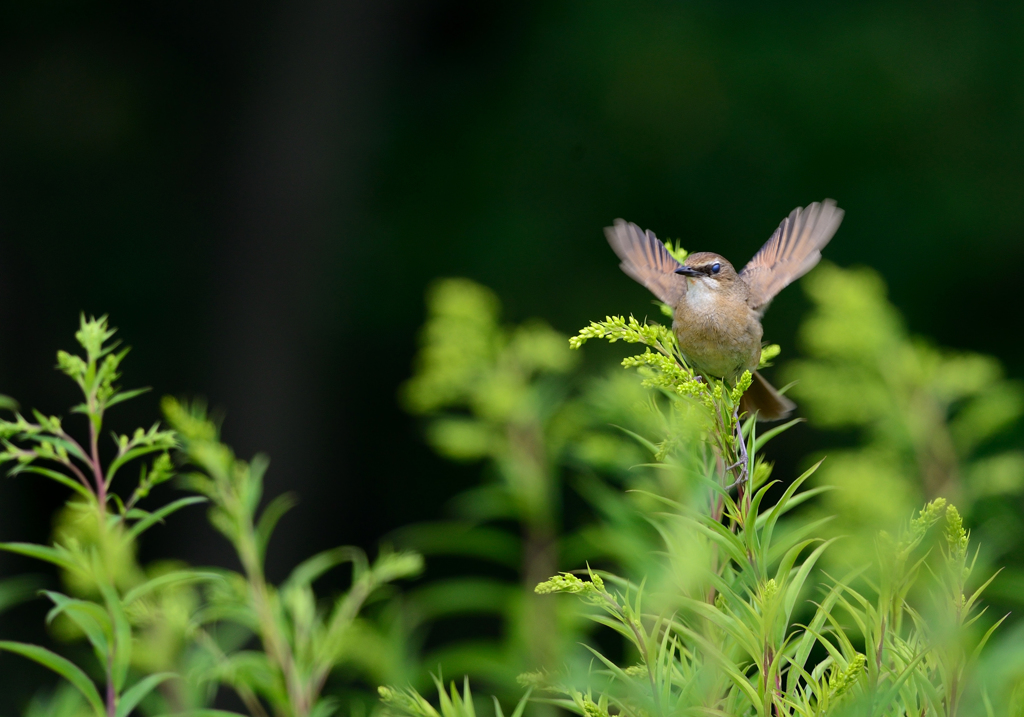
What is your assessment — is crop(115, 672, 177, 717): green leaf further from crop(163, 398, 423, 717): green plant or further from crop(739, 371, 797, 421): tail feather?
crop(739, 371, 797, 421): tail feather

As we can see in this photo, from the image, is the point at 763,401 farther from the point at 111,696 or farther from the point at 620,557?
the point at 111,696

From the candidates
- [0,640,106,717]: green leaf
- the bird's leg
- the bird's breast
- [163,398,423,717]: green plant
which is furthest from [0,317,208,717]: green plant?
the bird's breast

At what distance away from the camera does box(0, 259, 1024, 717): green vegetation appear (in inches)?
28.1

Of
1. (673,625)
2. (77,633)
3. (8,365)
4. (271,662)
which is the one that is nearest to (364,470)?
(8,365)

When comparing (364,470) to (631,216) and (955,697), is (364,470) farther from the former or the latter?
(955,697)

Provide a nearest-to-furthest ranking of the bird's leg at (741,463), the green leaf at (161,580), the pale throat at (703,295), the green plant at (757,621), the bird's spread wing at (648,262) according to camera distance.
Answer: the green plant at (757,621) < the bird's leg at (741,463) < the green leaf at (161,580) < the pale throat at (703,295) < the bird's spread wing at (648,262)

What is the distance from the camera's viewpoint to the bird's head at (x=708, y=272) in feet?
4.58

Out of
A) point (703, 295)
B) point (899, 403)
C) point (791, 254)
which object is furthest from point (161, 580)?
point (899, 403)

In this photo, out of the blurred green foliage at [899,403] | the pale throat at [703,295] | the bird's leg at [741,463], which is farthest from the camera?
the blurred green foliage at [899,403]

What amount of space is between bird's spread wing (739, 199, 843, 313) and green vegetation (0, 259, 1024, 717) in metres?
0.26

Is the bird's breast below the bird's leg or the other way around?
the other way around

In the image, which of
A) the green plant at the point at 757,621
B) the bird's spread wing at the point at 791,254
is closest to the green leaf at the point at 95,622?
the green plant at the point at 757,621

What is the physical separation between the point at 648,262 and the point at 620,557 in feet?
1.51

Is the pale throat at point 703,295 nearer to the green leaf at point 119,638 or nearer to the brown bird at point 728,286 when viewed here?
the brown bird at point 728,286
